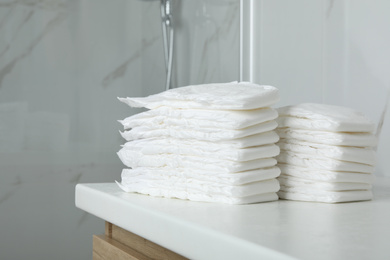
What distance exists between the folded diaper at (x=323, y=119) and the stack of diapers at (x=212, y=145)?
0.13ft

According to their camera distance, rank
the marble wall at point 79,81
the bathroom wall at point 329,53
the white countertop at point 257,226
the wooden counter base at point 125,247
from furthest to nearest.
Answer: the marble wall at point 79,81, the bathroom wall at point 329,53, the wooden counter base at point 125,247, the white countertop at point 257,226

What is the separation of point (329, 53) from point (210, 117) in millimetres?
709

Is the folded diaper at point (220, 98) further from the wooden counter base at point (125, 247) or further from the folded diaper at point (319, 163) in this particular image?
A: the wooden counter base at point (125, 247)

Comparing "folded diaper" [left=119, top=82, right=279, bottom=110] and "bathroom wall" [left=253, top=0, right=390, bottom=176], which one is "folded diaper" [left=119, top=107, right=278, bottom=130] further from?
"bathroom wall" [left=253, top=0, right=390, bottom=176]

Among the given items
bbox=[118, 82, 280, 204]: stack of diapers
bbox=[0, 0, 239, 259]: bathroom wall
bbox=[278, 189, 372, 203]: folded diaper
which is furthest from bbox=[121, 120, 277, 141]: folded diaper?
bbox=[0, 0, 239, 259]: bathroom wall

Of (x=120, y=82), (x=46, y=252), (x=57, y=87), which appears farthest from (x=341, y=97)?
(x=46, y=252)

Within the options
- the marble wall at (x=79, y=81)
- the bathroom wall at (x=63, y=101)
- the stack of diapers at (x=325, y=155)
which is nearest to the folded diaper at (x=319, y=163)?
the stack of diapers at (x=325, y=155)

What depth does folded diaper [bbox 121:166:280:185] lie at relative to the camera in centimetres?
73

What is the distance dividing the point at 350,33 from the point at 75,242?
→ 95cm

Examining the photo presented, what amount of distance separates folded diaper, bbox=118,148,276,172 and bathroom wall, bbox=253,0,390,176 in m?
0.54

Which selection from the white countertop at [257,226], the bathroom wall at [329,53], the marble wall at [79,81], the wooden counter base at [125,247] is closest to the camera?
the white countertop at [257,226]

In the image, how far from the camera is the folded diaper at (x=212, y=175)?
0.73 m

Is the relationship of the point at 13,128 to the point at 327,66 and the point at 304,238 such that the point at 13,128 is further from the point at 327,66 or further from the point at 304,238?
the point at 304,238

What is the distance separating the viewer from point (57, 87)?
153cm
